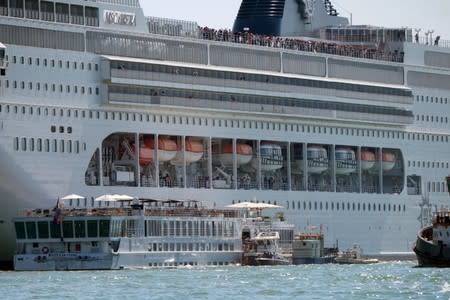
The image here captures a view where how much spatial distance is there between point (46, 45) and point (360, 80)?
28.2m

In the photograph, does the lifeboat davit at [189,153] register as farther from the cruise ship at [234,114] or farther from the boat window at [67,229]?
the boat window at [67,229]

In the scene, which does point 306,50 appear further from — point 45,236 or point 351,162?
point 45,236

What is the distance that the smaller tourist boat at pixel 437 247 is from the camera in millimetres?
110938

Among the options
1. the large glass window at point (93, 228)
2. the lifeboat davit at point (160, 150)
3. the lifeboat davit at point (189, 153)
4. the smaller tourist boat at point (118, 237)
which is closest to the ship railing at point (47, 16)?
the lifeboat davit at point (160, 150)

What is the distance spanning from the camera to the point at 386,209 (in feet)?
447

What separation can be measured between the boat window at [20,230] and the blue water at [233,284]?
4368mm

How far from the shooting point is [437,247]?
365ft

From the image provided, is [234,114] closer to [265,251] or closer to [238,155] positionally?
[238,155]

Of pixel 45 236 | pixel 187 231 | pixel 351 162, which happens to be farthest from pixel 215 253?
pixel 351 162

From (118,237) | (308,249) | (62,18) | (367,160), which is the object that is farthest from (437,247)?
(367,160)

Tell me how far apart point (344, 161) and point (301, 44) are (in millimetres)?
7621

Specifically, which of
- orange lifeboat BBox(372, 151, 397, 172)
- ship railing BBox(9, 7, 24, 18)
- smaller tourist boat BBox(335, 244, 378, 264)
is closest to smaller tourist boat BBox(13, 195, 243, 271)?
ship railing BBox(9, 7, 24, 18)

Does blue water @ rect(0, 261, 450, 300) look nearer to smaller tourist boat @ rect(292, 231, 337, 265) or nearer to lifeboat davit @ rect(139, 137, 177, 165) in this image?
smaller tourist boat @ rect(292, 231, 337, 265)

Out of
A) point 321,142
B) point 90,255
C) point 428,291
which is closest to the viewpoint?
point 428,291
